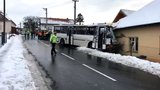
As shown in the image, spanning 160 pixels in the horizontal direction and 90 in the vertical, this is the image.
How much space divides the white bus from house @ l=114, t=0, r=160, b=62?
1.25m

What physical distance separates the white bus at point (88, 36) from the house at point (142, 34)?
1.25 m

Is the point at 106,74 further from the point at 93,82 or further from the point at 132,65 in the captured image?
the point at 132,65

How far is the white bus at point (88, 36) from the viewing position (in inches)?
1179

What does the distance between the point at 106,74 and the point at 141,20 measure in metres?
12.8

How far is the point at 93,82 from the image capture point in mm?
12273

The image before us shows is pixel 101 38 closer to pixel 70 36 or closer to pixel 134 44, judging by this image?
pixel 134 44

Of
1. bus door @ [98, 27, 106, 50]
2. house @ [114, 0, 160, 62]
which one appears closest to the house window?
house @ [114, 0, 160, 62]

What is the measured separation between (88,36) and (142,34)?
7863 mm

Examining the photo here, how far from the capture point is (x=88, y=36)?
3281 centimetres

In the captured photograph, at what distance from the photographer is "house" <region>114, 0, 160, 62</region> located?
2356 cm

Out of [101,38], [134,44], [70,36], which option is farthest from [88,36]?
[134,44]

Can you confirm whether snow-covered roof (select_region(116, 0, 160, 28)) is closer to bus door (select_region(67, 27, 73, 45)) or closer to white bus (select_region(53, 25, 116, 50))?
white bus (select_region(53, 25, 116, 50))

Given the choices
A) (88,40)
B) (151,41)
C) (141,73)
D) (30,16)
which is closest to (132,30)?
(151,41)

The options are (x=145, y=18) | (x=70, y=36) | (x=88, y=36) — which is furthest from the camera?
(x=70, y=36)
